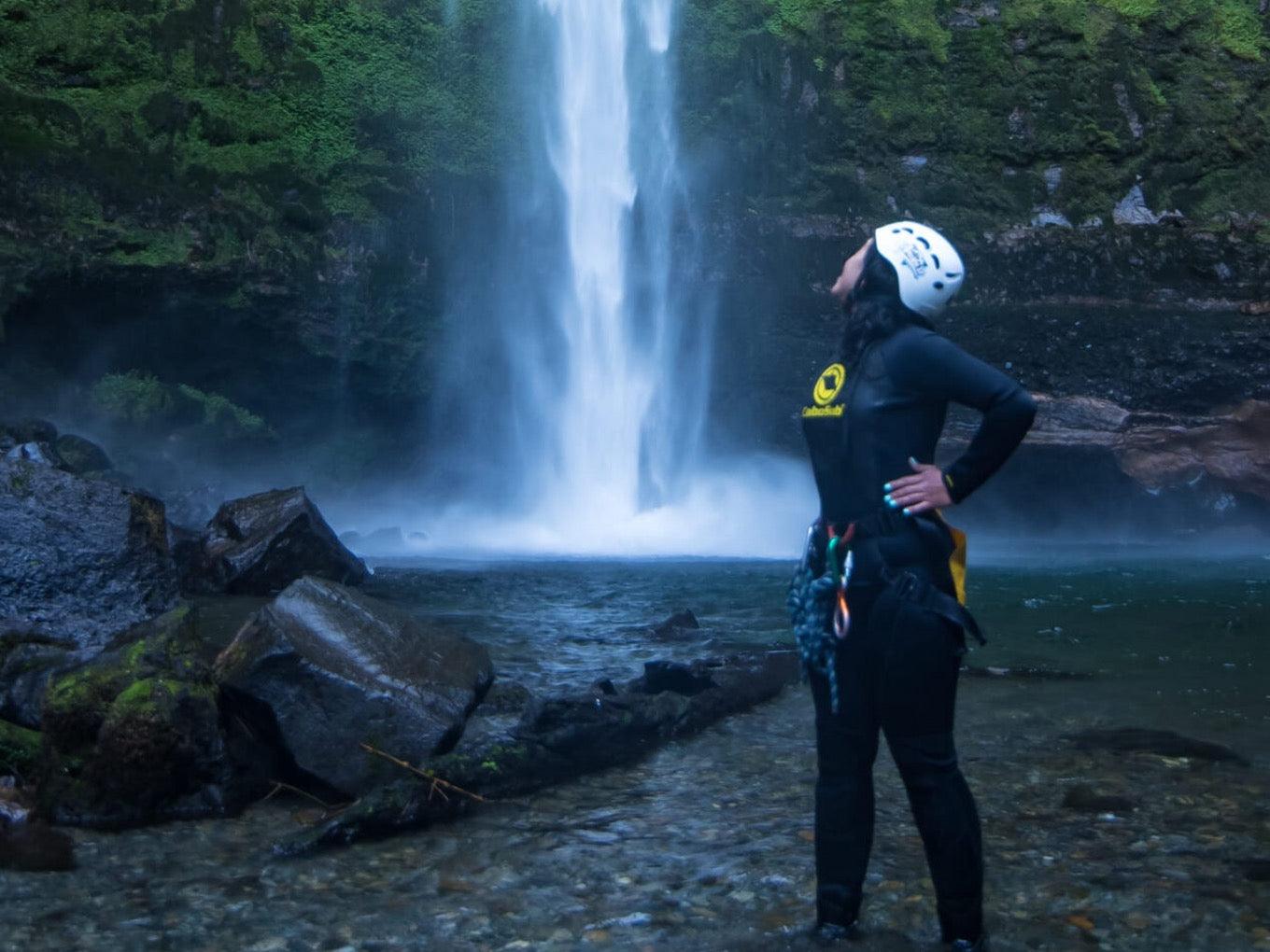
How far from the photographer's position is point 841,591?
2775mm

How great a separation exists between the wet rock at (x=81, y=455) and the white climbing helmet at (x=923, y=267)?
11324mm

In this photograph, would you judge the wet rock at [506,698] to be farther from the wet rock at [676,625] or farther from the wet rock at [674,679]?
the wet rock at [676,625]

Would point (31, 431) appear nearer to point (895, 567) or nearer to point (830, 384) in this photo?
point (830, 384)

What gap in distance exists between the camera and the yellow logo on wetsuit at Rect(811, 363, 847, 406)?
2896 mm

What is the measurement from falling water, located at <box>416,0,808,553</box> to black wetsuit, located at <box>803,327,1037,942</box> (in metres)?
15.1

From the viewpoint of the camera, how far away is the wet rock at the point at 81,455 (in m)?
12.4

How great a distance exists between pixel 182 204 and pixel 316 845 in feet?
47.5

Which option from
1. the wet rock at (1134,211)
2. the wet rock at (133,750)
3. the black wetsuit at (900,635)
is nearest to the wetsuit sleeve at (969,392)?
the black wetsuit at (900,635)

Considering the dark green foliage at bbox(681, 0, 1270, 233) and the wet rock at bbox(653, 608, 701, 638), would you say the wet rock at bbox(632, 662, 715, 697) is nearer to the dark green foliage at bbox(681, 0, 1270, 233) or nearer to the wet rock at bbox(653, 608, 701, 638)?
the wet rock at bbox(653, 608, 701, 638)

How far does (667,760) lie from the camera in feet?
14.8

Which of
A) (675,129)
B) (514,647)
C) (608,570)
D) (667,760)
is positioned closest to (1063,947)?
(667,760)

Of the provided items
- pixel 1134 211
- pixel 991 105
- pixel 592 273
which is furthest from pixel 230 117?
pixel 1134 211

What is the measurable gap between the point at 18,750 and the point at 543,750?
73.1 inches

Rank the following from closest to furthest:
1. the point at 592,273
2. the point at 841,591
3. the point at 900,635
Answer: the point at 900,635 → the point at 841,591 → the point at 592,273
